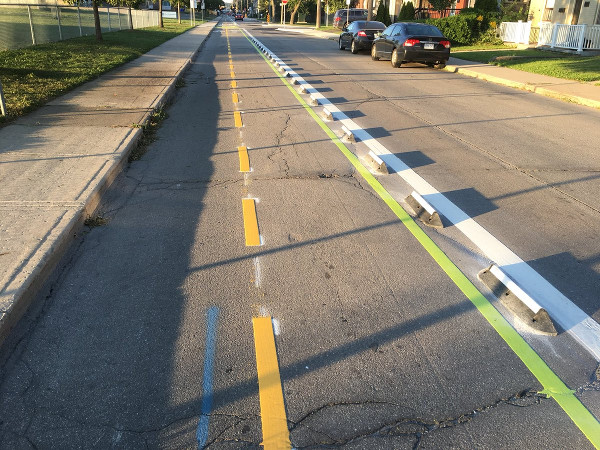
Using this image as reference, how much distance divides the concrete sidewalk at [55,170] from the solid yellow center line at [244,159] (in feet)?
5.67

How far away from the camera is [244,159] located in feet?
26.3

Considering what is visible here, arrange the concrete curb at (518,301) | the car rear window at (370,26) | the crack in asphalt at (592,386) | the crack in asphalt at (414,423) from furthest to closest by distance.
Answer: the car rear window at (370,26) → the concrete curb at (518,301) → the crack in asphalt at (592,386) → the crack in asphalt at (414,423)

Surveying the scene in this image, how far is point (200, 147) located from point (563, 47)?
74.1 feet

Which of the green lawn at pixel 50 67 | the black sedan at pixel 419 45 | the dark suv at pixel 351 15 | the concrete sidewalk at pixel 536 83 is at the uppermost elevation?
the dark suv at pixel 351 15

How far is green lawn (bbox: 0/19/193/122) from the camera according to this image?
37.4 feet

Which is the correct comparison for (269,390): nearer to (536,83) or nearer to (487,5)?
(536,83)

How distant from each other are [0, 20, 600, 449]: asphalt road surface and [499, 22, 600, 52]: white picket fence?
18.8 m

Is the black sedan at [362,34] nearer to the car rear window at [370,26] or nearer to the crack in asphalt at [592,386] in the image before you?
the car rear window at [370,26]

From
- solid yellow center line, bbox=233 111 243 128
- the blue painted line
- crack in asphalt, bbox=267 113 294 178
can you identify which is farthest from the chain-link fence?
the blue painted line

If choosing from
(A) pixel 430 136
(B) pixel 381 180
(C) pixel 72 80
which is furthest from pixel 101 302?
(C) pixel 72 80

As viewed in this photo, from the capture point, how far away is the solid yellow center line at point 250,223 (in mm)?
5227

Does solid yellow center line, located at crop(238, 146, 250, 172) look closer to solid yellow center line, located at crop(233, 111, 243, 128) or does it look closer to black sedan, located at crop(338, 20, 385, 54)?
solid yellow center line, located at crop(233, 111, 243, 128)

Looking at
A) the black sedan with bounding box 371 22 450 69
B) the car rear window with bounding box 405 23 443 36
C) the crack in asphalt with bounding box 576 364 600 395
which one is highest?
the car rear window with bounding box 405 23 443 36

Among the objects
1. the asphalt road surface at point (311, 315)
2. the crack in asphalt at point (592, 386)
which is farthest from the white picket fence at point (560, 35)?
the crack in asphalt at point (592, 386)
